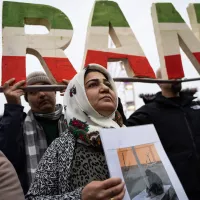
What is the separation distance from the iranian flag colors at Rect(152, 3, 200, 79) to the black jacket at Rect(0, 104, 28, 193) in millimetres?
1190

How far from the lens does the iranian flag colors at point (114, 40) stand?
1.89m

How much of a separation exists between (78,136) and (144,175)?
314mm

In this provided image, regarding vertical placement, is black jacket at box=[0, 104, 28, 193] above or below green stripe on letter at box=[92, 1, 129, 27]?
below

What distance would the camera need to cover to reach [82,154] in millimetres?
1007

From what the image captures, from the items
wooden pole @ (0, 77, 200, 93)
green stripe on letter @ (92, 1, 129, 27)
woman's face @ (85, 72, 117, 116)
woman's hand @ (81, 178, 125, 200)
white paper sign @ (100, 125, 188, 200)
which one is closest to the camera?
woman's hand @ (81, 178, 125, 200)

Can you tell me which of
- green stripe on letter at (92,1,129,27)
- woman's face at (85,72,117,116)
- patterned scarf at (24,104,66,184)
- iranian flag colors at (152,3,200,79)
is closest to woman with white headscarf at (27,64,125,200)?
woman's face at (85,72,117,116)

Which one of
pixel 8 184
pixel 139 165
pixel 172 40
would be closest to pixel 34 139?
pixel 8 184

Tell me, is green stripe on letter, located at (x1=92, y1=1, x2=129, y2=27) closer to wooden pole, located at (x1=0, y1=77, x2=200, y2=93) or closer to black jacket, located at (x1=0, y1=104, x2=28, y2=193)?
wooden pole, located at (x1=0, y1=77, x2=200, y2=93)

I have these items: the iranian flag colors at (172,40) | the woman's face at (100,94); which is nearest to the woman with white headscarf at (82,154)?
the woman's face at (100,94)

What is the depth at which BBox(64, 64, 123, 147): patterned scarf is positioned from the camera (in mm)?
1023

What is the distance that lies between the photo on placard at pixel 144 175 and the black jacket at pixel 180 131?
30.5 inches

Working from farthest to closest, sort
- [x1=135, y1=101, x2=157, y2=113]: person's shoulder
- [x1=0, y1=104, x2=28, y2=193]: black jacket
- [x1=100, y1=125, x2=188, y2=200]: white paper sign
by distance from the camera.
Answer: [x1=135, y1=101, x2=157, y2=113]: person's shoulder < [x1=0, y1=104, x2=28, y2=193]: black jacket < [x1=100, y1=125, x2=188, y2=200]: white paper sign

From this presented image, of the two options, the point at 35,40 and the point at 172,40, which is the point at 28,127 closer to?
the point at 35,40

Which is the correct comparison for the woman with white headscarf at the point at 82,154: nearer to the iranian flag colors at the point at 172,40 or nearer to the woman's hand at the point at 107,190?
the woman's hand at the point at 107,190
